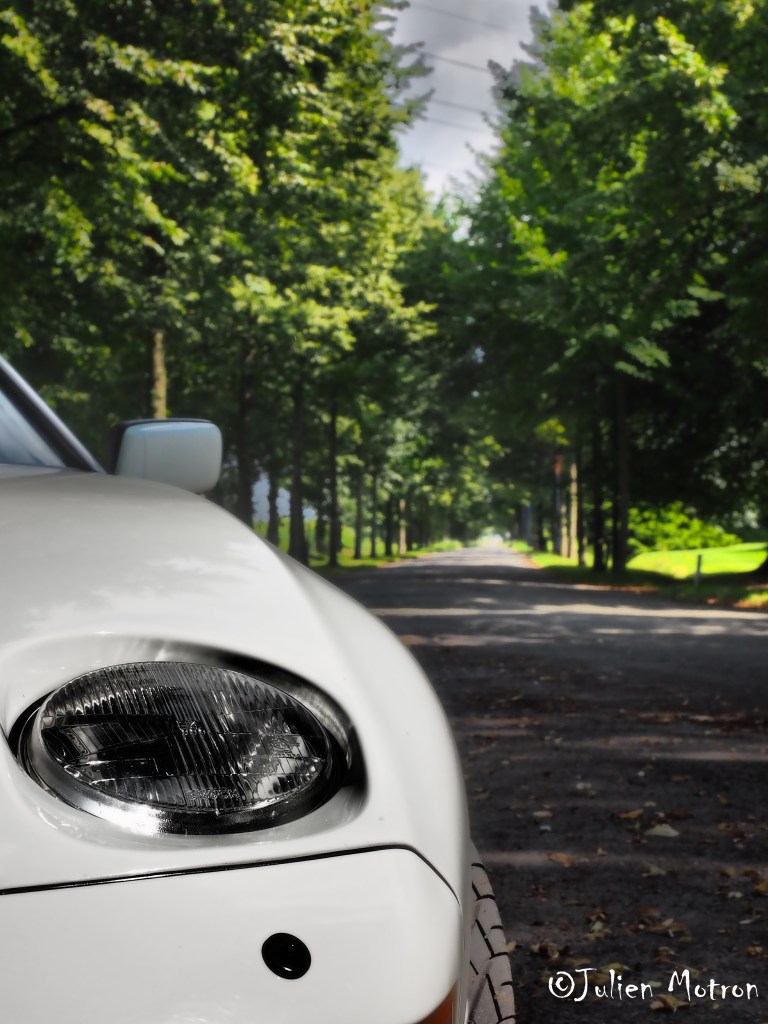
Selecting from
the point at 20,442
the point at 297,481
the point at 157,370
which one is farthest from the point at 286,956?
the point at 297,481

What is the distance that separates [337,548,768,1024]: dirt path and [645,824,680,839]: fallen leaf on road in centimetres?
2

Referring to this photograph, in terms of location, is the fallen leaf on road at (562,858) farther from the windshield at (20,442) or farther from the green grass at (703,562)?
the green grass at (703,562)

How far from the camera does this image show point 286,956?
3.78ft

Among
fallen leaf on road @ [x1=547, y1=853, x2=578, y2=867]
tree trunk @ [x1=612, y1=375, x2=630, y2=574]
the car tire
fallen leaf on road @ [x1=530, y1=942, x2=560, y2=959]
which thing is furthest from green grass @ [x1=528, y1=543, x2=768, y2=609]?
the car tire

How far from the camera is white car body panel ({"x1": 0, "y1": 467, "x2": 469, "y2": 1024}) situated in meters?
1.13

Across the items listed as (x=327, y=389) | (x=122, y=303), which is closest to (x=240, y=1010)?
(x=122, y=303)

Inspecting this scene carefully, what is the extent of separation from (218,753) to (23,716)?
22 centimetres

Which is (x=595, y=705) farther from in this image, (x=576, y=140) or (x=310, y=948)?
(x=576, y=140)

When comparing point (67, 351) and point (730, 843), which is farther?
point (67, 351)

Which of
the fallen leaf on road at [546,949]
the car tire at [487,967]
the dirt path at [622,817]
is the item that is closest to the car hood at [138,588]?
the car tire at [487,967]

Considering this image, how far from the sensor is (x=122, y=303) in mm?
21297

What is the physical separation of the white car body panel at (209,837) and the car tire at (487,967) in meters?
0.23

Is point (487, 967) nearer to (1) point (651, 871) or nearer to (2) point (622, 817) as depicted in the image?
(1) point (651, 871)

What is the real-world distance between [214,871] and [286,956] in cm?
10
